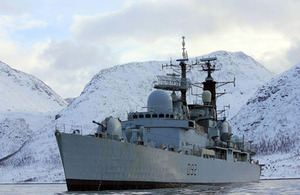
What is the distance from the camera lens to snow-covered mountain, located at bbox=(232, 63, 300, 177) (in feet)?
326

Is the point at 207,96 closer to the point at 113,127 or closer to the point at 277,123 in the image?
the point at 113,127

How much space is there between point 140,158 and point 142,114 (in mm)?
8179

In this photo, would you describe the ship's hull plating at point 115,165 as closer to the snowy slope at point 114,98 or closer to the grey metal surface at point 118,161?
the grey metal surface at point 118,161

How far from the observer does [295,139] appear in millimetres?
114688

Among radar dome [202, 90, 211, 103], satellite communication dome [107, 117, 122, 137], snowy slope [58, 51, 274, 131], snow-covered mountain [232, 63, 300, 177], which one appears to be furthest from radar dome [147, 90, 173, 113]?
snowy slope [58, 51, 274, 131]

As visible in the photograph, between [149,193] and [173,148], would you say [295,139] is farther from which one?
[149,193]

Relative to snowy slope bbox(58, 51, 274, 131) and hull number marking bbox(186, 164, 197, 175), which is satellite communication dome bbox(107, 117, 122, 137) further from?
snowy slope bbox(58, 51, 274, 131)

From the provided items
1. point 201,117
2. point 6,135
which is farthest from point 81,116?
point 201,117

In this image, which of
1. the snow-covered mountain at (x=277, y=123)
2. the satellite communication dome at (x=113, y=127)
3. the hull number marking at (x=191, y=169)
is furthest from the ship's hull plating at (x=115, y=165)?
the snow-covered mountain at (x=277, y=123)

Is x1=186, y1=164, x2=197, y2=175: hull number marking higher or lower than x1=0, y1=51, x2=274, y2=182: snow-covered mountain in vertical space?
lower

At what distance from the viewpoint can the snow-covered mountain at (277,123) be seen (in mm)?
99312

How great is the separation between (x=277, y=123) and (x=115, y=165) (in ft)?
314

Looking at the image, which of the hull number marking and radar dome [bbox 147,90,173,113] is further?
radar dome [bbox 147,90,173,113]

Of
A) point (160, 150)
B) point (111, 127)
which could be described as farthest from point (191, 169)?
point (111, 127)
